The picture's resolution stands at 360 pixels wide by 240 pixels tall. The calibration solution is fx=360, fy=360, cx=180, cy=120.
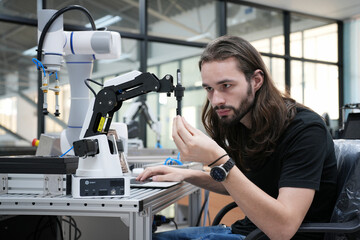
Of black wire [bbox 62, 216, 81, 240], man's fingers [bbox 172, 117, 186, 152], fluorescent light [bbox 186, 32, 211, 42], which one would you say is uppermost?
fluorescent light [bbox 186, 32, 211, 42]

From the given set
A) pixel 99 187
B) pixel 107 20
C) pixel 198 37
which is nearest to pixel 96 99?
pixel 99 187

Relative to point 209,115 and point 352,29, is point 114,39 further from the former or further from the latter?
point 352,29

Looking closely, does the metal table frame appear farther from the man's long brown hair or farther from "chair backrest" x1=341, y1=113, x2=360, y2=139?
"chair backrest" x1=341, y1=113, x2=360, y2=139

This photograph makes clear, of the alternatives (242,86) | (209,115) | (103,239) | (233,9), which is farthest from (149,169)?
(233,9)

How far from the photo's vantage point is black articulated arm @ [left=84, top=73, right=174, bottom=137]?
3.41 ft

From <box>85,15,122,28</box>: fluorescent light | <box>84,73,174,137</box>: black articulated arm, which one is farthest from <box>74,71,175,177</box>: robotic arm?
<box>85,15,122,28</box>: fluorescent light

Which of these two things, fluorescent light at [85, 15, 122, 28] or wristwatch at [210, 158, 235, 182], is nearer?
wristwatch at [210, 158, 235, 182]

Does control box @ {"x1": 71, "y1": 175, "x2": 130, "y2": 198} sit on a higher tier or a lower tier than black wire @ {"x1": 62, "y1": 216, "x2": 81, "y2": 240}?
higher

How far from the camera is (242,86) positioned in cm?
112

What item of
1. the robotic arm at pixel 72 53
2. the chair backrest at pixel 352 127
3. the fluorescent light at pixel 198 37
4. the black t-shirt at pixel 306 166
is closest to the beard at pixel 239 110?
the black t-shirt at pixel 306 166

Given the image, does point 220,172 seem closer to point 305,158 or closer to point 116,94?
point 305,158

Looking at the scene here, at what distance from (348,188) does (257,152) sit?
0.28 m

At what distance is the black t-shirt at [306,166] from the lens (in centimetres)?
96

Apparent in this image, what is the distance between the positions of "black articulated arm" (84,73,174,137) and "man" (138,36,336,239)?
128 mm
